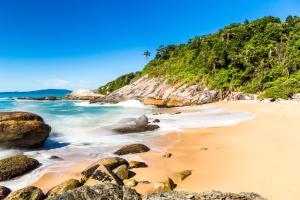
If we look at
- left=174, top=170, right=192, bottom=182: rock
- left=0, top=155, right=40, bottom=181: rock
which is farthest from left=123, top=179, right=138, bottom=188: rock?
left=0, top=155, right=40, bottom=181: rock

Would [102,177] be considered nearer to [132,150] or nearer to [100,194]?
[100,194]

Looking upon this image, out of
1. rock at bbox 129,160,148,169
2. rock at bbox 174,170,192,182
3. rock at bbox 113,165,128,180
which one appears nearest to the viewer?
rock at bbox 174,170,192,182

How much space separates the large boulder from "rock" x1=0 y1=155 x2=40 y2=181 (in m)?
3.24

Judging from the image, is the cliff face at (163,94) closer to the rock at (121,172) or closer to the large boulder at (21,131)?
the large boulder at (21,131)

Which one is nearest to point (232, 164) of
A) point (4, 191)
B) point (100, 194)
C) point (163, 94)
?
point (100, 194)

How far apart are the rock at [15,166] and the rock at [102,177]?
324 cm

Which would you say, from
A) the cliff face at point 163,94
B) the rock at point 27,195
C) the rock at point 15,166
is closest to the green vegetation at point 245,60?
the cliff face at point 163,94

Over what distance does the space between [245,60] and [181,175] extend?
47886 mm

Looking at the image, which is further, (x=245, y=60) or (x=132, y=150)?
(x=245, y=60)

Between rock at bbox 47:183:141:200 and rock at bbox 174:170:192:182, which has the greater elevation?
rock at bbox 47:183:141:200

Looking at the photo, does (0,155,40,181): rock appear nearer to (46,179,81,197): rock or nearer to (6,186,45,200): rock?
(6,186,45,200): rock

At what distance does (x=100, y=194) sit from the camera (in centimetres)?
516

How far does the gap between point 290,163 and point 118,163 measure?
637 cm

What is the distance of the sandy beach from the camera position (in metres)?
8.09
